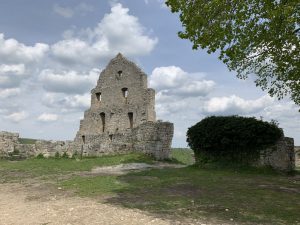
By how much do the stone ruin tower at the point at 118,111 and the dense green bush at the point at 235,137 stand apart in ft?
19.1

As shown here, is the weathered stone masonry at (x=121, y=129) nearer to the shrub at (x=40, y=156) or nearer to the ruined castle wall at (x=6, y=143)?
the ruined castle wall at (x=6, y=143)

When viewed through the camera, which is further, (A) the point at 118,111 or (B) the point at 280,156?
(A) the point at 118,111

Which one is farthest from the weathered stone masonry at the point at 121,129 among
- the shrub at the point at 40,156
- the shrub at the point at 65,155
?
the shrub at the point at 40,156

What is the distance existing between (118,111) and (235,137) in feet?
56.7

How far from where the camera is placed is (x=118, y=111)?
3278 cm

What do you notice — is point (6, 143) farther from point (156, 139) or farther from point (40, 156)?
point (156, 139)

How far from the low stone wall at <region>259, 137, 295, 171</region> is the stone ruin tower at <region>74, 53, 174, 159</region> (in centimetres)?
786

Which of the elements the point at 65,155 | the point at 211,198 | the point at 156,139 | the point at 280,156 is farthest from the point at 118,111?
the point at 211,198

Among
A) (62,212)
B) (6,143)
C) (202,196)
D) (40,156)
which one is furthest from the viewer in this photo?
(6,143)

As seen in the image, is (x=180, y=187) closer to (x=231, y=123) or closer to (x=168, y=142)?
(x=231, y=123)

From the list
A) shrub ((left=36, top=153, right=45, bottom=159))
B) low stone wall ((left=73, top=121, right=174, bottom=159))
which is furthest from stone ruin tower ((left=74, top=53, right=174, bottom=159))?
shrub ((left=36, top=153, right=45, bottom=159))

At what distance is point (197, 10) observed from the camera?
972 cm

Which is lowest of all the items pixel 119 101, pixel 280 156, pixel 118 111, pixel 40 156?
pixel 40 156

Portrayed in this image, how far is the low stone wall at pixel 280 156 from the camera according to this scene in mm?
16938
